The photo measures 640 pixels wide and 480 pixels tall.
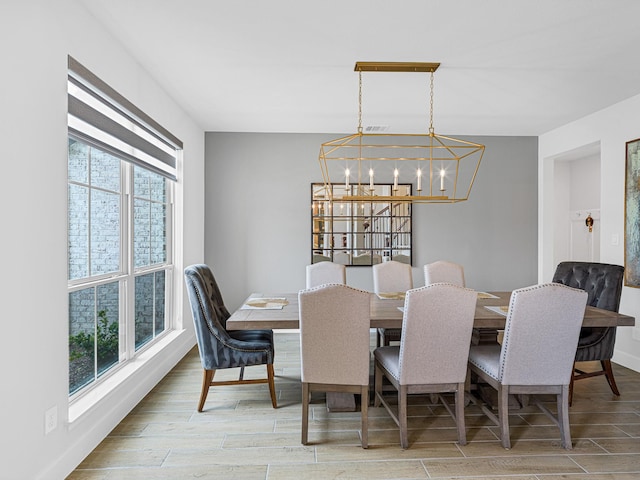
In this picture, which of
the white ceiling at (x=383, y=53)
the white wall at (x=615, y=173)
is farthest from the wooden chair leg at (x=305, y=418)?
the white wall at (x=615, y=173)

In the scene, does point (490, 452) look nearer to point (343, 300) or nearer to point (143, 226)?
point (343, 300)

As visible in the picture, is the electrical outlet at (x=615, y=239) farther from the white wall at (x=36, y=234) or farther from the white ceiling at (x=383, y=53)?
the white wall at (x=36, y=234)

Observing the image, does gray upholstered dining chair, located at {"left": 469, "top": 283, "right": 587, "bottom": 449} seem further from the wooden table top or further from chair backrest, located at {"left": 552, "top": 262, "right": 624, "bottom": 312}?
chair backrest, located at {"left": 552, "top": 262, "right": 624, "bottom": 312}

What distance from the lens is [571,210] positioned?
232 inches

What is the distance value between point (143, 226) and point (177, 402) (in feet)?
4.87

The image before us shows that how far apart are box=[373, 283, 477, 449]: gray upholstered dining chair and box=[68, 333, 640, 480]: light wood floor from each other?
21 cm

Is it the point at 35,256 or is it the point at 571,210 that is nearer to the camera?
the point at 35,256

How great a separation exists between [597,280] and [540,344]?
1.62 m

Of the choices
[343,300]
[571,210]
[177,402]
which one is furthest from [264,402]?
[571,210]

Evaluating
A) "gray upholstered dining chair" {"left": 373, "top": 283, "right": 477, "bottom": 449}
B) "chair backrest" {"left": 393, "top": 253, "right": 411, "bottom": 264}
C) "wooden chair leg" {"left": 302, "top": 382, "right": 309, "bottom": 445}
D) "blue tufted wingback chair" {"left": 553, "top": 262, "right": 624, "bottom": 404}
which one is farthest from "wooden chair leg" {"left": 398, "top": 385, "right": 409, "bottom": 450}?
"chair backrest" {"left": 393, "top": 253, "right": 411, "bottom": 264}

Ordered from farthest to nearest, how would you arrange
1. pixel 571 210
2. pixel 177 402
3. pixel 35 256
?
pixel 571 210, pixel 177 402, pixel 35 256

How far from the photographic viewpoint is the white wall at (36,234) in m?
1.85

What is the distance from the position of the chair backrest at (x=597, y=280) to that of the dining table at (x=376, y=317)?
40 cm

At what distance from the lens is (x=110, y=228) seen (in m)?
3.12
